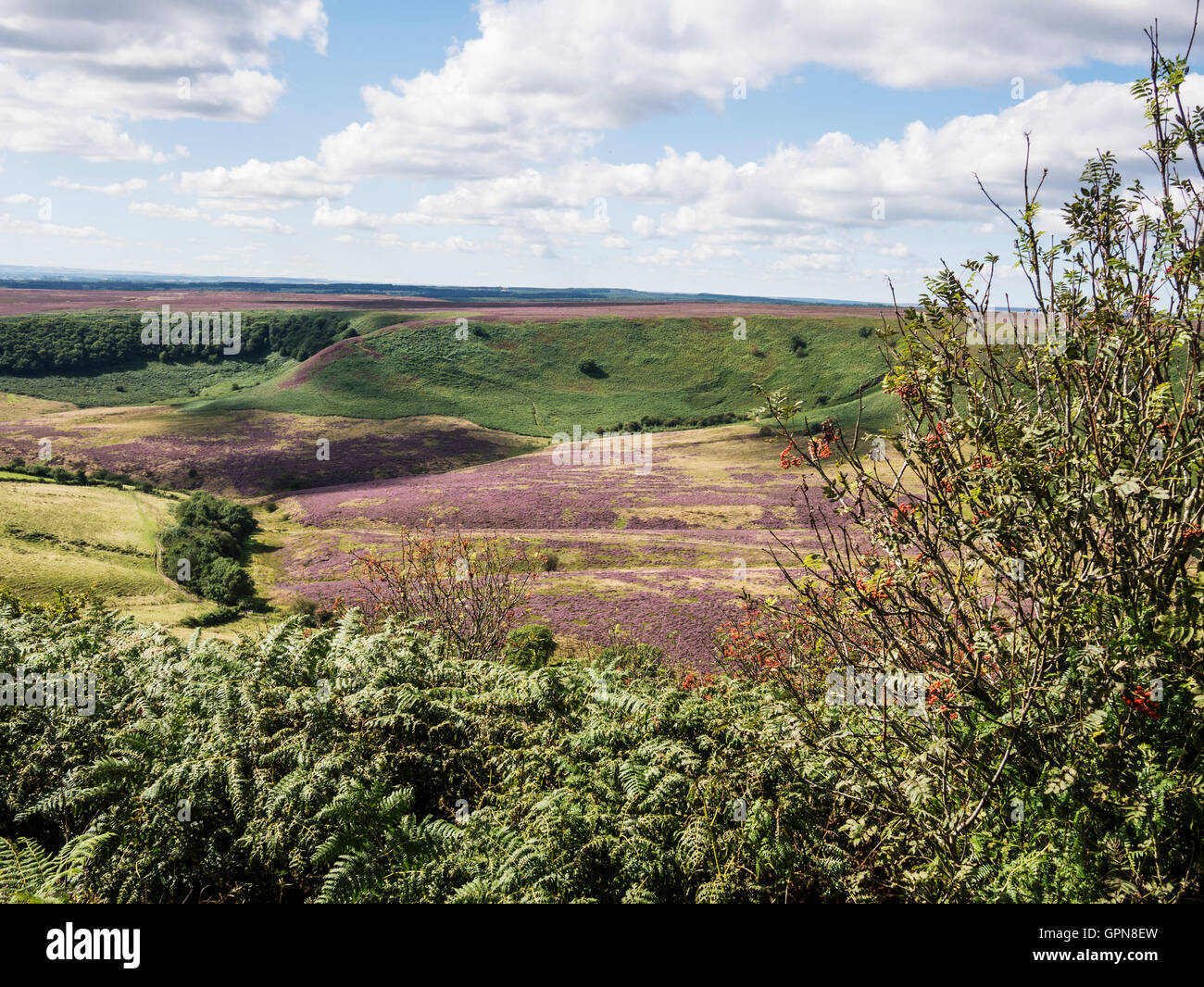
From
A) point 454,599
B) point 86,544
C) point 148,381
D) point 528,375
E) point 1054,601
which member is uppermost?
point 528,375

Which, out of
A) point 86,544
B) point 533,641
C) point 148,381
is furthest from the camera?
point 148,381

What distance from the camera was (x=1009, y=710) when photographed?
14.1ft

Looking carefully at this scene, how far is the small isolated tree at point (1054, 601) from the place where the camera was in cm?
407

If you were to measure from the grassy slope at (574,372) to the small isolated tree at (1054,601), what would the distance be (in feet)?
213

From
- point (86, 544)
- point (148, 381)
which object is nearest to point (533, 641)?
point (86, 544)

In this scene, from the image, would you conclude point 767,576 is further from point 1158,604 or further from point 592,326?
point 592,326

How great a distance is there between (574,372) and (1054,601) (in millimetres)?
95403

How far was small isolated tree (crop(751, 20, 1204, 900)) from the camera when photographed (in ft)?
13.3

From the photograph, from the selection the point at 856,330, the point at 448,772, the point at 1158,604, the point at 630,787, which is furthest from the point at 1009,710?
the point at 856,330

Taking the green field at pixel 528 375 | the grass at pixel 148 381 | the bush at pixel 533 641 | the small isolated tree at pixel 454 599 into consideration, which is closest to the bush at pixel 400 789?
the small isolated tree at pixel 454 599

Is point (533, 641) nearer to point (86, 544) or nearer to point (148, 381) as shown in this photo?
point (86, 544)

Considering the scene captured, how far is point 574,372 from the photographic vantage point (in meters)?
98.2

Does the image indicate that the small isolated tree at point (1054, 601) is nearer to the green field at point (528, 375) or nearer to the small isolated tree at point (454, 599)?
the small isolated tree at point (454, 599)

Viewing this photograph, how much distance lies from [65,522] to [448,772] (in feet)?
127
